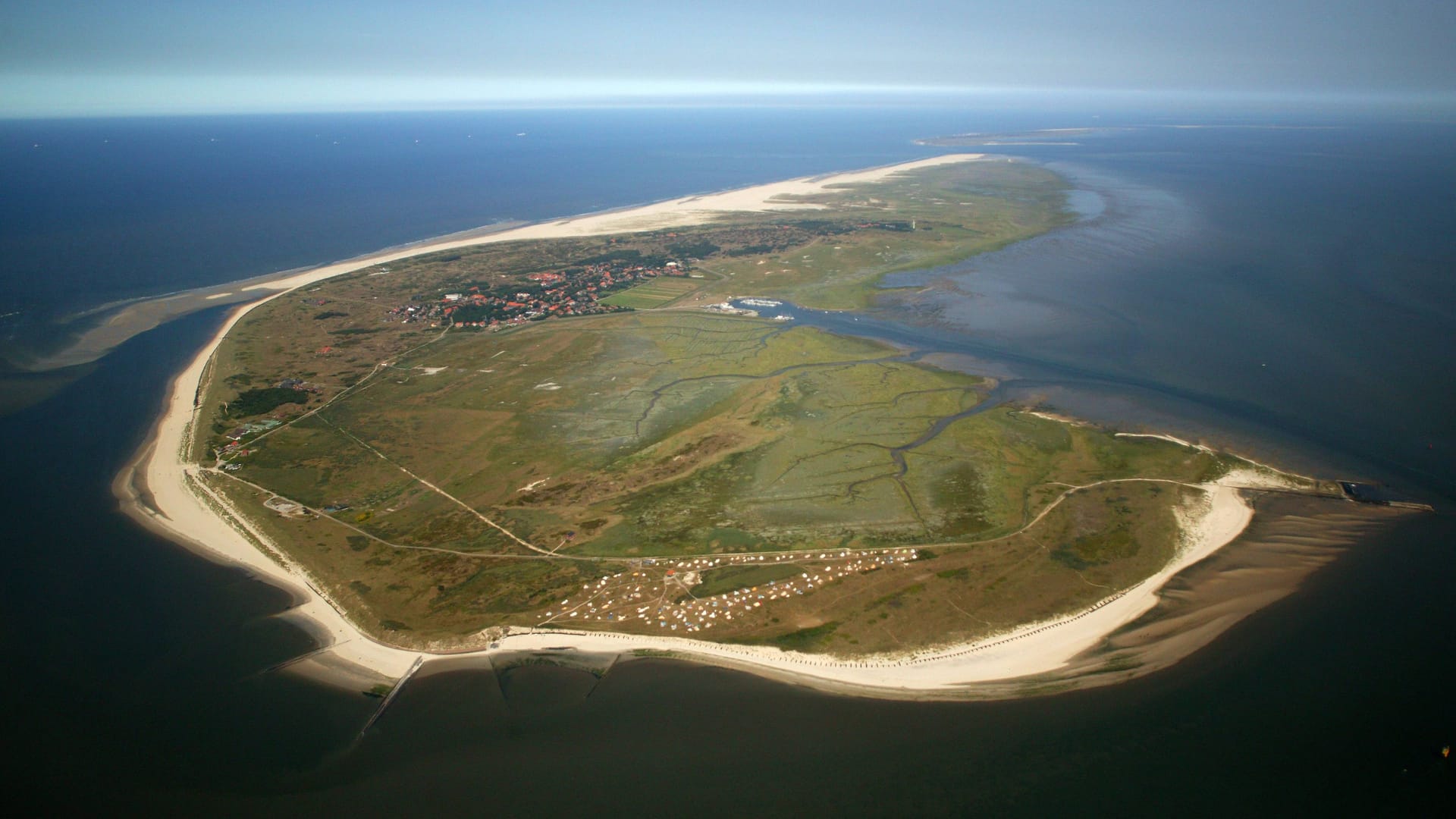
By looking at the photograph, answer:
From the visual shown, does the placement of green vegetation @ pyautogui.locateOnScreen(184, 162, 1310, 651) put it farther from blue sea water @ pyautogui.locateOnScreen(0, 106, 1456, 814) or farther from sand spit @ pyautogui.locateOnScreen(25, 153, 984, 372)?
sand spit @ pyautogui.locateOnScreen(25, 153, 984, 372)

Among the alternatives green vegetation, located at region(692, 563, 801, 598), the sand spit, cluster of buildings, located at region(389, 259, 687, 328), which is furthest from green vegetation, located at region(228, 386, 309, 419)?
green vegetation, located at region(692, 563, 801, 598)

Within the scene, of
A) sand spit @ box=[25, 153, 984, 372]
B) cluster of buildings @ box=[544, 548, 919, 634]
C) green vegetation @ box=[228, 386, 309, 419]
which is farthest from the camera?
sand spit @ box=[25, 153, 984, 372]

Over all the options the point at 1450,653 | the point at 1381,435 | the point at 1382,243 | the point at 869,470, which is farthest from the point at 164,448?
the point at 1382,243

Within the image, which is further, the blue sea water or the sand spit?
the sand spit

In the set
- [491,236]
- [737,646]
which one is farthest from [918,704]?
[491,236]

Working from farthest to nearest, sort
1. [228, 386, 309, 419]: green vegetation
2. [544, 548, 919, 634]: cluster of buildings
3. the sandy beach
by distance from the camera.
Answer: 1. [228, 386, 309, 419]: green vegetation
2. [544, 548, 919, 634]: cluster of buildings
3. the sandy beach

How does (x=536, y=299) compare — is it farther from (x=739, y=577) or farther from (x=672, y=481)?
(x=739, y=577)

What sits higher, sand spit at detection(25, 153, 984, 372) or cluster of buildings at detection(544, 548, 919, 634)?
sand spit at detection(25, 153, 984, 372)

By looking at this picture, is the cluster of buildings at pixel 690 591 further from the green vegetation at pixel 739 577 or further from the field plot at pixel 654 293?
the field plot at pixel 654 293
